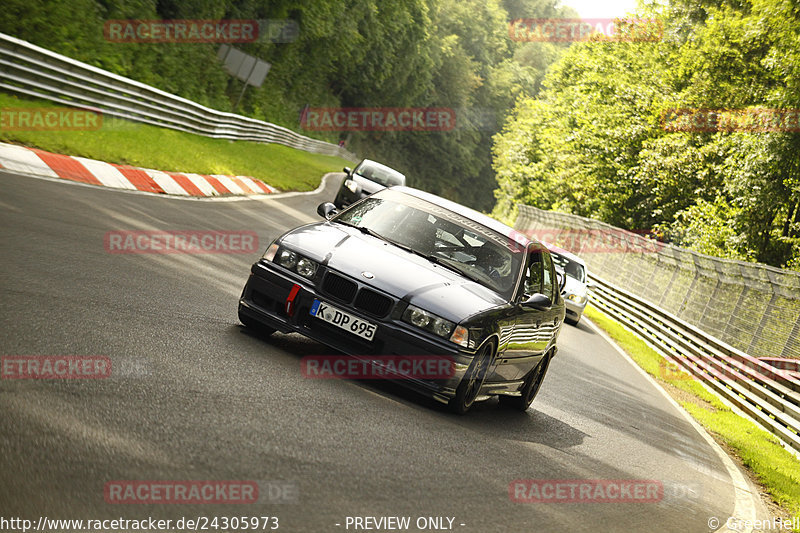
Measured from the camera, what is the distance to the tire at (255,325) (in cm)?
756

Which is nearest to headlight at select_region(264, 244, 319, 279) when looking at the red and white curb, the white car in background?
the red and white curb

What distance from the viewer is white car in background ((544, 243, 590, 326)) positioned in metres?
21.2

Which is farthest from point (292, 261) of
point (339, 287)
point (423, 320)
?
point (423, 320)

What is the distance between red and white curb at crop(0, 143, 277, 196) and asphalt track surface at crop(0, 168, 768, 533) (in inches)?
99.3

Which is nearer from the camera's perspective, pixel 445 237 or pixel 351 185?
pixel 445 237

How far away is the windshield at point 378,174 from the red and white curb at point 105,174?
6568 mm

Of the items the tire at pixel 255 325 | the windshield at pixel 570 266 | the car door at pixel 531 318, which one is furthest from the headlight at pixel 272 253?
the windshield at pixel 570 266

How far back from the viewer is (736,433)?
12930 mm

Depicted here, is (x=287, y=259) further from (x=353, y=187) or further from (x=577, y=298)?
(x=353, y=187)

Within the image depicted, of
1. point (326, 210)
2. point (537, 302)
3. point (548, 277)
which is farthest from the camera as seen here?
point (548, 277)

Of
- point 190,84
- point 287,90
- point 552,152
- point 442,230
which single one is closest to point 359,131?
point 287,90

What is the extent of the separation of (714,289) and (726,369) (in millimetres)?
5294

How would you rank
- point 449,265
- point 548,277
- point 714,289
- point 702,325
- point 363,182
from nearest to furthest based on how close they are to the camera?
point 449,265, point 548,277, point 714,289, point 702,325, point 363,182

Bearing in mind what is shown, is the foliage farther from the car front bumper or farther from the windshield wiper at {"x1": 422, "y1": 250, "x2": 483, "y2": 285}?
the car front bumper
